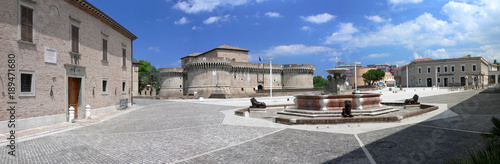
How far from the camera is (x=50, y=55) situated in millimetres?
11906

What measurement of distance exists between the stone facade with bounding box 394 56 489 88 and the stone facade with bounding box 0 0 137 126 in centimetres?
7358

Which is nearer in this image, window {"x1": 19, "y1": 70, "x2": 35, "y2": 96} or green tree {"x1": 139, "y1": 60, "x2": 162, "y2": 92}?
window {"x1": 19, "y1": 70, "x2": 35, "y2": 96}

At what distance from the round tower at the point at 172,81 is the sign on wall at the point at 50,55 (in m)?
49.3

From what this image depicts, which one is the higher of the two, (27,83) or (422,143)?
(27,83)

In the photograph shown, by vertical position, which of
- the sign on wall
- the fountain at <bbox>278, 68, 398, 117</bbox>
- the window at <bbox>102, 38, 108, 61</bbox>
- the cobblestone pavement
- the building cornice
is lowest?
the cobblestone pavement

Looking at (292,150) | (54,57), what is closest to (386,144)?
(292,150)

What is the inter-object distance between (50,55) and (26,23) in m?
1.75

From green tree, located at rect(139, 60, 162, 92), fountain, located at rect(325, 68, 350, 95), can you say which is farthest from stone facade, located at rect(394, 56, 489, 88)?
green tree, located at rect(139, 60, 162, 92)

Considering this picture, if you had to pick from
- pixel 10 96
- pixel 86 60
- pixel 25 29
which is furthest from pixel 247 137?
pixel 86 60

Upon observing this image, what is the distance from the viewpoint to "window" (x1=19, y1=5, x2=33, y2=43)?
34.6ft

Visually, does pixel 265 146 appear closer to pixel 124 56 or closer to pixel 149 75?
pixel 124 56

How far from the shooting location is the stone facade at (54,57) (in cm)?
1012

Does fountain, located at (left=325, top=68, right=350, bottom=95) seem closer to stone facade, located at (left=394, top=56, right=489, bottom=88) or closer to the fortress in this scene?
the fortress

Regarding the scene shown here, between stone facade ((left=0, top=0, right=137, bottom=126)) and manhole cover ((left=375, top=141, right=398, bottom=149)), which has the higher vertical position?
stone facade ((left=0, top=0, right=137, bottom=126))
